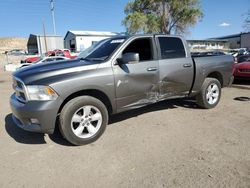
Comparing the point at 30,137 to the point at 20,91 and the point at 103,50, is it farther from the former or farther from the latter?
the point at 103,50

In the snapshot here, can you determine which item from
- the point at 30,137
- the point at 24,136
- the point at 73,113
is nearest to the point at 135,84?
the point at 73,113

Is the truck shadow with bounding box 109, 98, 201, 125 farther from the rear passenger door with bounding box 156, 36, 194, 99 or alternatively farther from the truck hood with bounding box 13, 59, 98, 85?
the truck hood with bounding box 13, 59, 98, 85

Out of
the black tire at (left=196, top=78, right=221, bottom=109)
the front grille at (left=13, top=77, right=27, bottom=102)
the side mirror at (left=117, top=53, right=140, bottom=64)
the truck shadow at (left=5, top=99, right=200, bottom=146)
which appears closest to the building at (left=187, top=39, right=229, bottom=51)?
the truck shadow at (left=5, top=99, right=200, bottom=146)

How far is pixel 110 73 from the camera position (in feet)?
13.2

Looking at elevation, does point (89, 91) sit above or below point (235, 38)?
below

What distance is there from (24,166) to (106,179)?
50.5 inches

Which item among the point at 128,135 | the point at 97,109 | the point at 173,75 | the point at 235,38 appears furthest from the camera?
the point at 235,38

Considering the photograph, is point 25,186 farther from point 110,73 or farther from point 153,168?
point 110,73

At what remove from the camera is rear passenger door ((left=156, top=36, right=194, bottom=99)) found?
482 centimetres

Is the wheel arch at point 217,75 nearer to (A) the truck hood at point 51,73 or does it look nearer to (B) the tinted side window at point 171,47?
(B) the tinted side window at point 171,47

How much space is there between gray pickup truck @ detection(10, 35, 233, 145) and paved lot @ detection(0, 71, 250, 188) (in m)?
0.45

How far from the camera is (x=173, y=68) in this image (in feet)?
16.3

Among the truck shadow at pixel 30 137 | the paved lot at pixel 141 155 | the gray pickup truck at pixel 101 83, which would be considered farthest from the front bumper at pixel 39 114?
the truck shadow at pixel 30 137

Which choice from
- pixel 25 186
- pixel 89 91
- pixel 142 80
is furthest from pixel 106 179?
pixel 142 80
